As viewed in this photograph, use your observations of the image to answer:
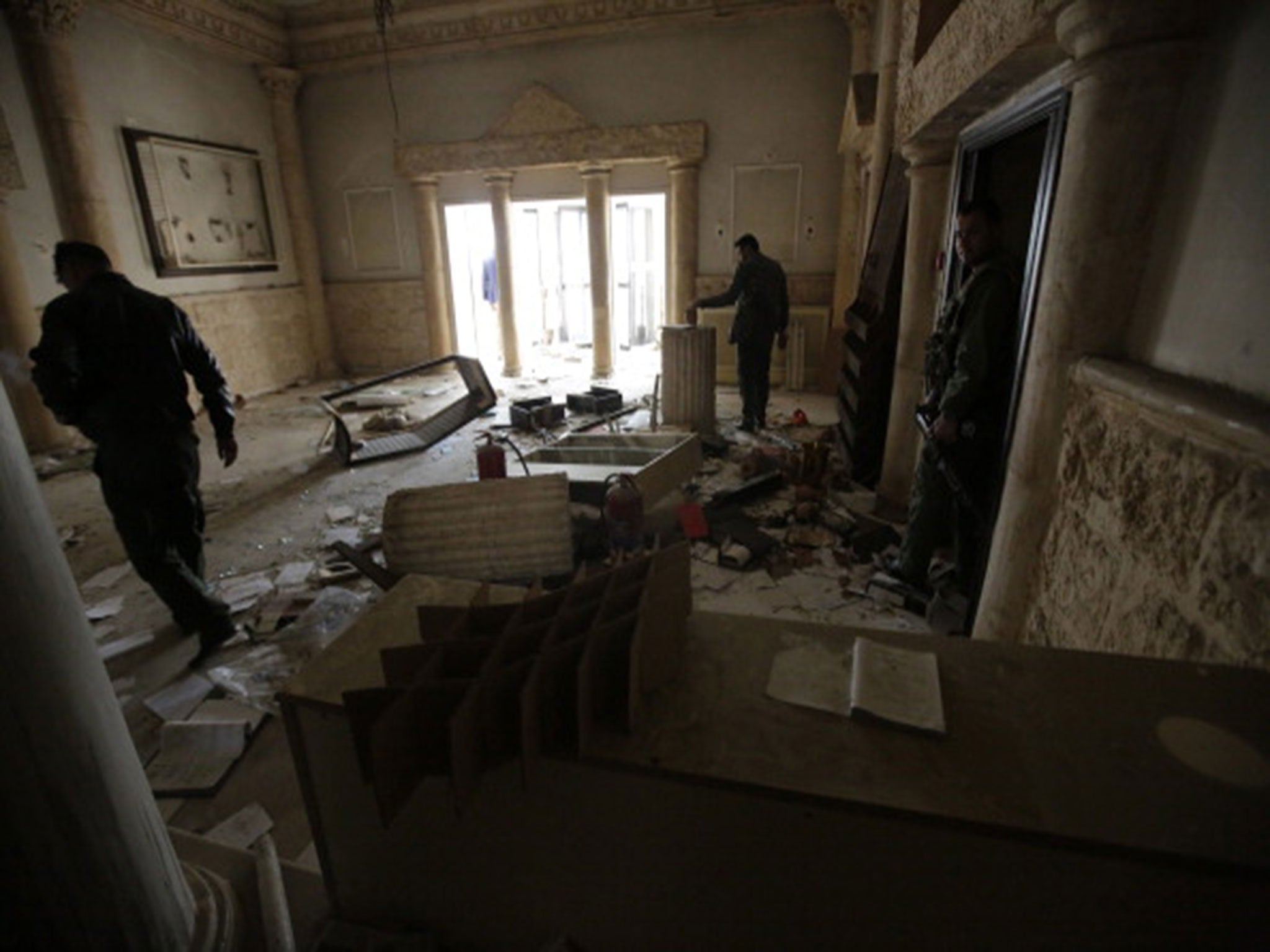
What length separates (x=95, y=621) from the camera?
3.18m

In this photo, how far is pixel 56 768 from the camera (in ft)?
2.93

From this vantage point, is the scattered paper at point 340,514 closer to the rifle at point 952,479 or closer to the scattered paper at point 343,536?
the scattered paper at point 343,536

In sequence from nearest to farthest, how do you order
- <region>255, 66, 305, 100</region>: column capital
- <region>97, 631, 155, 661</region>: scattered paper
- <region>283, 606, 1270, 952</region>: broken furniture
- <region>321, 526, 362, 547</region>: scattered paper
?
<region>283, 606, 1270, 952</region>: broken furniture, <region>97, 631, 155, 661</region>: scattered paper, <region>321, 526, 362, 547</region>: scattered paper, <region>255, 66, 305, 100</region>: column capital

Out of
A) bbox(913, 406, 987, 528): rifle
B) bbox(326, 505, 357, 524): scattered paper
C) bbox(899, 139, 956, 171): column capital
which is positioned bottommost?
bbox(326, 505, 357, 524): scattered paper

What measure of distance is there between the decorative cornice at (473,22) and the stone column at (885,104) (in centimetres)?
304

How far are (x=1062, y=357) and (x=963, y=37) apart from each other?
5.41ft

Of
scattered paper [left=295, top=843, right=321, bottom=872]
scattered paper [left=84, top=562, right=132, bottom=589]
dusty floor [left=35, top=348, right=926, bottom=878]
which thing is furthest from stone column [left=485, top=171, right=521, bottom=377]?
scattered paper [left=295, top=843, right=321, bottom=872]

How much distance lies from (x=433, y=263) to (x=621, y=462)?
6.63 meters

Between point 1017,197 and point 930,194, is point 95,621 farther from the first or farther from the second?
point 1017,197

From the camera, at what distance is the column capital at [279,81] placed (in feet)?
28.1

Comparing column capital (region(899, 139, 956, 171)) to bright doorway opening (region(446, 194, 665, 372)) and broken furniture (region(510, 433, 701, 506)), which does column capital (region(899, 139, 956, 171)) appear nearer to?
broken furniture (region(510, 433, 701, 506))

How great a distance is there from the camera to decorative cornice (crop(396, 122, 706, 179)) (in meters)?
7.82

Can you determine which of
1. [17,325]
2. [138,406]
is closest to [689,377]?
[138,406]

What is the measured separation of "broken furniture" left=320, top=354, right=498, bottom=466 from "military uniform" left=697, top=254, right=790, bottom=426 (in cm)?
246
